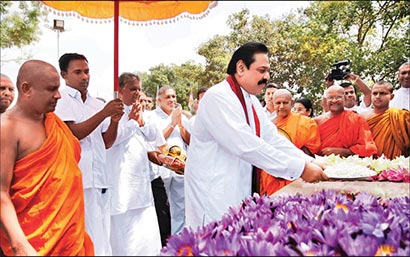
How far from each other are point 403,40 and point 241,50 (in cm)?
475

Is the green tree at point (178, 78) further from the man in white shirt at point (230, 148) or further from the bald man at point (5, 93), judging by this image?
the man in white shirt at point (230, 148)

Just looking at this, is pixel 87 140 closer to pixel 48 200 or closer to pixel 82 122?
pixel 82 122

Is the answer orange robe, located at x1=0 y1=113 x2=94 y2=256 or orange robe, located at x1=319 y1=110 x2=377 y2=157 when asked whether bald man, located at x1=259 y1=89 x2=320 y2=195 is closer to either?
orange robe, located at x1=319 y1=110 x2=377 y2=157

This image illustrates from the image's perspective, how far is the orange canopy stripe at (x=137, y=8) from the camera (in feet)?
10.9

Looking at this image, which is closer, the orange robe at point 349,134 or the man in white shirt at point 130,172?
the man in white shirt at point 130,172

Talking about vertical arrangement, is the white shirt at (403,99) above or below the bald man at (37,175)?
above

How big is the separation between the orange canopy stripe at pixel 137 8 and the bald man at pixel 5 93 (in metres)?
0.99


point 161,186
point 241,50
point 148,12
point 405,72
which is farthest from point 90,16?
point 405,72

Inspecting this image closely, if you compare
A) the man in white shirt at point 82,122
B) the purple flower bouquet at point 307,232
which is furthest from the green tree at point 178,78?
the purple flower bouquet at point 307,232

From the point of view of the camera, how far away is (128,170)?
4.33 metres

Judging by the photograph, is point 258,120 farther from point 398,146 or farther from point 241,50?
point 398,146

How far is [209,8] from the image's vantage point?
3.28 meters

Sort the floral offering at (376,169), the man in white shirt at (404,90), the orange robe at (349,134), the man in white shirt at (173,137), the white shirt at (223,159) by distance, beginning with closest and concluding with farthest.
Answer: the white shirt at (223,159) → the floral offering at (376,169) → the orange robe at (349,134) → the man in white shirt at (404,90) → the man in white shirt at (173,137)

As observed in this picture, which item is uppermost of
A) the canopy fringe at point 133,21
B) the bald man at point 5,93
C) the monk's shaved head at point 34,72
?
the canopy fringe at point 133,21
